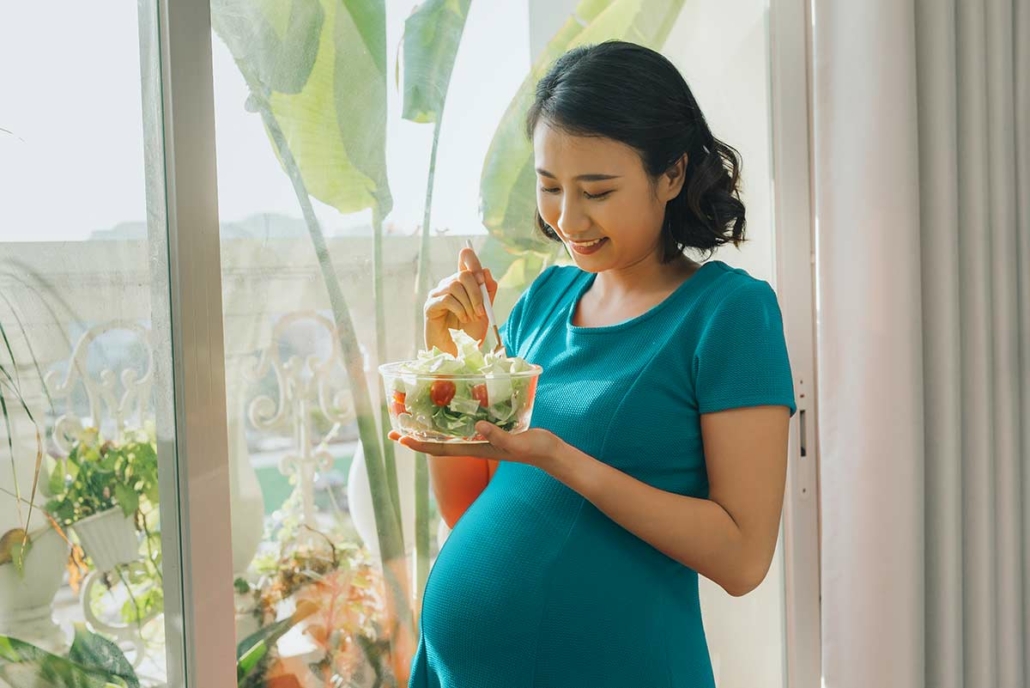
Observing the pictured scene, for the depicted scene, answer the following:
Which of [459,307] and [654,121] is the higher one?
[654,121]

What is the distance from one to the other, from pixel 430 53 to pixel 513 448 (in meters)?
0.80

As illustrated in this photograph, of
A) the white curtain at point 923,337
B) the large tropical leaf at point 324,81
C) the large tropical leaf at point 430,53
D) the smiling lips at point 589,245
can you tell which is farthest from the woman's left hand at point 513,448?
the white curtain at point 923,337

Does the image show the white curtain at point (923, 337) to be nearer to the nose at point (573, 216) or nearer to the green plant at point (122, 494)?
the nose at point (573, 216)

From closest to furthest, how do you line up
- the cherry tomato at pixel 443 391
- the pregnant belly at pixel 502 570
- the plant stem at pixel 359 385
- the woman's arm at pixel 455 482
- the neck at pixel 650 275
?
the cherry tomato at pixel 443 391 < the pregnant belly at pixel 502 570 < the neck at pixel 650 275 < the woman's arm at pixel 455 482 < the plant stem at pixel 359 385

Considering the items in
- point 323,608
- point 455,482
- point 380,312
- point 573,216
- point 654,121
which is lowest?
point 323,608

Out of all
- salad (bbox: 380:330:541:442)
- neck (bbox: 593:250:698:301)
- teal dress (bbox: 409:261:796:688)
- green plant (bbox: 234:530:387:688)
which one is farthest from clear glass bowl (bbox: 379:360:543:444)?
green plant (bbox: 234:530:387:688)

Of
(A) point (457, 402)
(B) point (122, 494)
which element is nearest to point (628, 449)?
(A) point (457, 402)

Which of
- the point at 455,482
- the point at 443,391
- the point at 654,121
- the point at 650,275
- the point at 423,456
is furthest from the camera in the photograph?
the point at 423,456

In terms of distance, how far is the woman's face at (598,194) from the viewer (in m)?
1.05

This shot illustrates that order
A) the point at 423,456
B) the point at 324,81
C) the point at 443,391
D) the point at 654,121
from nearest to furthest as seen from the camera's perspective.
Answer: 1. the point at 443,391
2. the point at 654,121
3. the point at 324,81
4. the point at 423,456

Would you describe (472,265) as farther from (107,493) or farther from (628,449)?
(107,493)

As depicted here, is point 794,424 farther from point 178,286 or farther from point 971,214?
point 178,286

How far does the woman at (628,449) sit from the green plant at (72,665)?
0.47 m

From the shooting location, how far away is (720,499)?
1027mm
